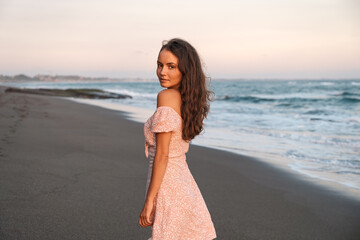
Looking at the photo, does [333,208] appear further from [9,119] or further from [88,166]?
[9,119]

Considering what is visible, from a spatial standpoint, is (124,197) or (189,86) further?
(124,197)

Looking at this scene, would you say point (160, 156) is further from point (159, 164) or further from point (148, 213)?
point (148, 213)

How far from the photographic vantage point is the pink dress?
1666 mm

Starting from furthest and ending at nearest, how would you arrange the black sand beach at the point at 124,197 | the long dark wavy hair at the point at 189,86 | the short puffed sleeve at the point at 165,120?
the black sand beach at the point at 124,197 → the long dark wavy hair at the point at 189,86 → the short puffed sleeve at the point at 165,120

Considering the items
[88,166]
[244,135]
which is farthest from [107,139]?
[244,135]

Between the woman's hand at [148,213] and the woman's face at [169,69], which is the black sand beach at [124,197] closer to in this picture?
the woman's hand at [148,213]

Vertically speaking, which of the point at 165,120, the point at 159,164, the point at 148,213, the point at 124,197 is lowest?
the point at 124,197

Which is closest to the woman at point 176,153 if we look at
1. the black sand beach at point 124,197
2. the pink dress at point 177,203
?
the pink dress at point 177,203

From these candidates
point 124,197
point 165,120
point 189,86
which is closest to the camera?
point 165,120

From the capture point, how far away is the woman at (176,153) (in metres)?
1.63

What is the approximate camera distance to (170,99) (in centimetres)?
164

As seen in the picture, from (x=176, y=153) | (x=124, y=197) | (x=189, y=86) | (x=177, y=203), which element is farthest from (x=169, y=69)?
(x=124, y=197)

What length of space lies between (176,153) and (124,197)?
238 centimetres

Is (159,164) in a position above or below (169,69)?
below
